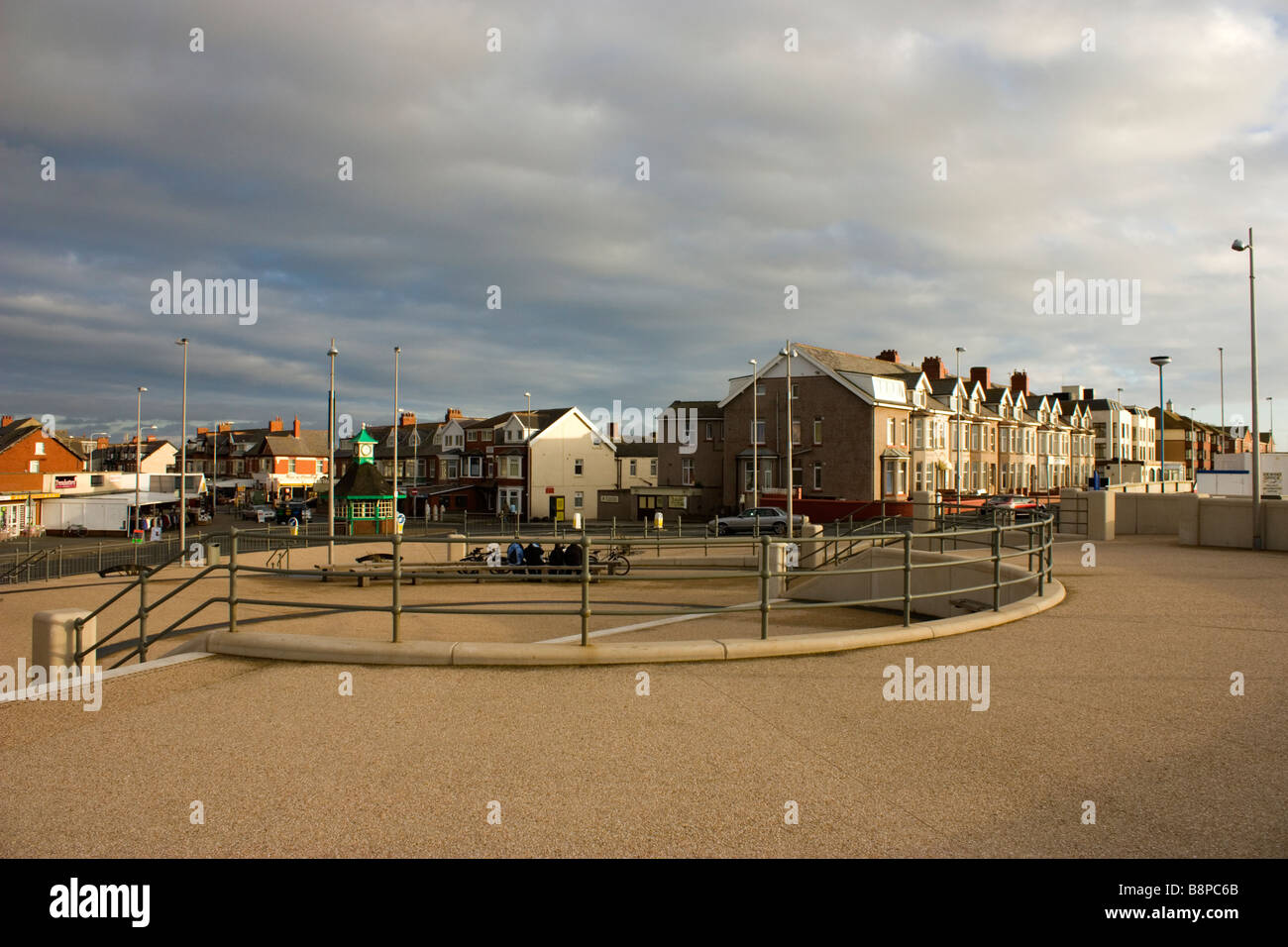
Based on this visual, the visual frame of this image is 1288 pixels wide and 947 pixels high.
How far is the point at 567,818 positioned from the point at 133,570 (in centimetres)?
3088

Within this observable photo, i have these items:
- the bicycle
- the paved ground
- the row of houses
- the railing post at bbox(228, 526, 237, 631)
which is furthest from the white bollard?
the row of houses

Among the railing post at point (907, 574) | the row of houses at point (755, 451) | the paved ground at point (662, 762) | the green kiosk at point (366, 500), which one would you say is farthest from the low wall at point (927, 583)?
the green kiosk at point (366, 500)

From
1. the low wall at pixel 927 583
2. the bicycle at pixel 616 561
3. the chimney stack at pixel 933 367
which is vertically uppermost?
the chimney stack at pixel 933 367

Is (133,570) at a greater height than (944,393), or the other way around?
(944,393)

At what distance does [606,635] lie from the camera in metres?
10.5

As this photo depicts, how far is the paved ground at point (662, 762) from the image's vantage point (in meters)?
3.82

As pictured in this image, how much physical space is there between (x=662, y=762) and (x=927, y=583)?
1093 centimetres

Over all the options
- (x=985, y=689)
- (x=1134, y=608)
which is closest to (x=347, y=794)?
(x=985, y=689)

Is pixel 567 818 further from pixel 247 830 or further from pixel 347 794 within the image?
pixel 247 830

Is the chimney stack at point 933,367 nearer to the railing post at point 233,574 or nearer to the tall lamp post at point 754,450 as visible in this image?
the tall lamp post at point 754,450

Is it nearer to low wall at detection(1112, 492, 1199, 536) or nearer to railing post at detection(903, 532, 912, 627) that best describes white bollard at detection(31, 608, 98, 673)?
railing post at detection(903, 532, 912, 627)

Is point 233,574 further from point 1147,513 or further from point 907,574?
→ point 1147,513

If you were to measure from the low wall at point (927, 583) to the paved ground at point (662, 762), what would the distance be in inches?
119

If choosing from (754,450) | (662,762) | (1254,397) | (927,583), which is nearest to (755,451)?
(754,450)
